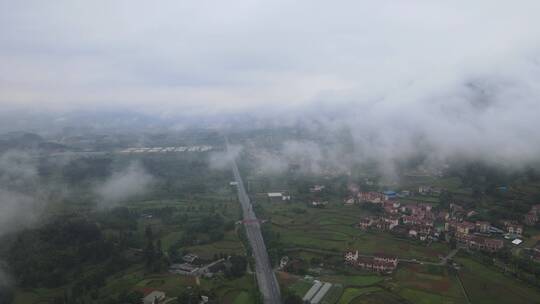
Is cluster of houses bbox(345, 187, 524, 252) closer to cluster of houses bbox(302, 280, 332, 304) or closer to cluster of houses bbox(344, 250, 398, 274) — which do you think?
cluster of houses bbox(344, 250, 398, 274)

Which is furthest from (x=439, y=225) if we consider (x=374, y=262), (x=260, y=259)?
(x=260, y=259)

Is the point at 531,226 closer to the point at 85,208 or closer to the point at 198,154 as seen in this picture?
the point at 85,208

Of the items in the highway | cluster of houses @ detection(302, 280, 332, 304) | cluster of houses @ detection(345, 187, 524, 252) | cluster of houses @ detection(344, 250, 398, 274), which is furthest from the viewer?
cluster of houses @ detection(345, 187, 524, 252)

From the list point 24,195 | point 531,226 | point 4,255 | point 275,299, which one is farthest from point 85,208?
point 531,226

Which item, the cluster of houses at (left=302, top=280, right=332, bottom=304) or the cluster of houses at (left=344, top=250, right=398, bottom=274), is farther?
the cluster of houses at (left=344, top=250, right=398, bottom=274)

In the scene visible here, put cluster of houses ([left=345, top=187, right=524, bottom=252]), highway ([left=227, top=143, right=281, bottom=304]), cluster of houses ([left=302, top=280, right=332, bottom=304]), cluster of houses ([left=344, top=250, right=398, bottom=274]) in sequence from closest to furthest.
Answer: cluster of houses ([left=302, top=280, right=332, bottom=304])
highway ([left=227, top=143, right=281, bottom=304])
cluster of houses ([left=344, top=250, right=398, bottom=274])
cluster of houses ([left=345, top=187, right=524, bottom=252])

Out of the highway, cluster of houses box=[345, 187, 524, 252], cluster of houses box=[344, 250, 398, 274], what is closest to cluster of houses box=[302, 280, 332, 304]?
the highway

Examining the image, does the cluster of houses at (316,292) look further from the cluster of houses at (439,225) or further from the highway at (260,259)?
the cluster of houses at (439,225)

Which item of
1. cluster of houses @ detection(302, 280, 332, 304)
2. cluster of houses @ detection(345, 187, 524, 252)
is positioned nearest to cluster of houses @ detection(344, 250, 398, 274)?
cluster of houses @ detection(302, 280, 332, 304)
